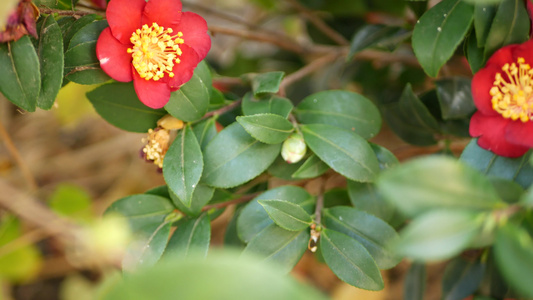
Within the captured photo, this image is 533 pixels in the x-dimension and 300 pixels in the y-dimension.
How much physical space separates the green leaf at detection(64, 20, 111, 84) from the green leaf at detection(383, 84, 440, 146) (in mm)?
619

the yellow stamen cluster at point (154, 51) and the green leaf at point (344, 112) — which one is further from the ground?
the yellow stamen cluster at point (154, 51)

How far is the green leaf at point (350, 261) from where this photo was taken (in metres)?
0.75

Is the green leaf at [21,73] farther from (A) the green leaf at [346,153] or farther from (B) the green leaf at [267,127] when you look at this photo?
(A) the green leaf at [346,153]

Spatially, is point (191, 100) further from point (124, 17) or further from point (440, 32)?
point (440, 32)

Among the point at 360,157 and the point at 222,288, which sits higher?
the point at 222,288

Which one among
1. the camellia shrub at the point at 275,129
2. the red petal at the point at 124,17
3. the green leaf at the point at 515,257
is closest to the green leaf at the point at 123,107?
the camellia shrub at the point at 275,129

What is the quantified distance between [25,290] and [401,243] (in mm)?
1623

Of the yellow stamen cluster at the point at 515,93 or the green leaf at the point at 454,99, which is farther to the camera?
the green leaf at the point at 454,99

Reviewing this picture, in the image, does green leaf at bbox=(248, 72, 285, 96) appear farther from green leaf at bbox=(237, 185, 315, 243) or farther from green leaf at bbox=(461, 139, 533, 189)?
green leaf at bbox=(461, 139, 533, 189)

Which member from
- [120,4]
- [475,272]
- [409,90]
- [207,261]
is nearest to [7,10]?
[120,4]

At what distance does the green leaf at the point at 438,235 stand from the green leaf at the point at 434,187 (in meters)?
0.01

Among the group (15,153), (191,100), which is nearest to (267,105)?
(191,100)

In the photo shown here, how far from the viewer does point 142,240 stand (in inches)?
33.0

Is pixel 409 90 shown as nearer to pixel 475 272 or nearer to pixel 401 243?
pixel 475 272
